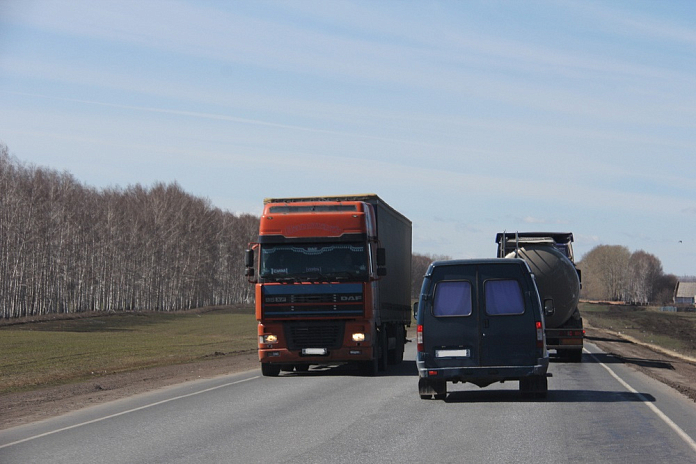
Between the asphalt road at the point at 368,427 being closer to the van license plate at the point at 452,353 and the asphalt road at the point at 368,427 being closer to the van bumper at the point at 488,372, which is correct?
the van bumper at the point at 488,372

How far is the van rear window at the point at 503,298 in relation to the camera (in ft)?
49.5

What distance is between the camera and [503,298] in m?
15.2

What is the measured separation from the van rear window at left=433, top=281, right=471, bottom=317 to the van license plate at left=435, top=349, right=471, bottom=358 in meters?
0.61

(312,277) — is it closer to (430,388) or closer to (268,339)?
(268,339)

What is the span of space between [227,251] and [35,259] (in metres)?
50.7

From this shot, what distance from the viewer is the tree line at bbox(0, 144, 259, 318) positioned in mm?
75625

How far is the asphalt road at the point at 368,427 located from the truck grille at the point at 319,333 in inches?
80.2

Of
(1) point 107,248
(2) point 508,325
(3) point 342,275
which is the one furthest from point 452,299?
(1) point 107,248

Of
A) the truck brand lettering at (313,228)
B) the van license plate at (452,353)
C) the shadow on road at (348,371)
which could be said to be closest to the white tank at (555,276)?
the shadow on road at (348,371)

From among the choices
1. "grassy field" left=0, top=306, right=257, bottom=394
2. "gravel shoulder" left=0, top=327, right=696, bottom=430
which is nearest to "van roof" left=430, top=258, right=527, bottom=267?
"gravel shoulder" left=0, top=327, right=696, bottom=430

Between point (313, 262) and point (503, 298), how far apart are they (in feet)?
22.4

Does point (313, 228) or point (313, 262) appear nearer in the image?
point (313, 262)

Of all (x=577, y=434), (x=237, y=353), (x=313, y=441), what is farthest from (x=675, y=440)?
(x=237, y=353)

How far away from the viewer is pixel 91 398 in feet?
58.9
